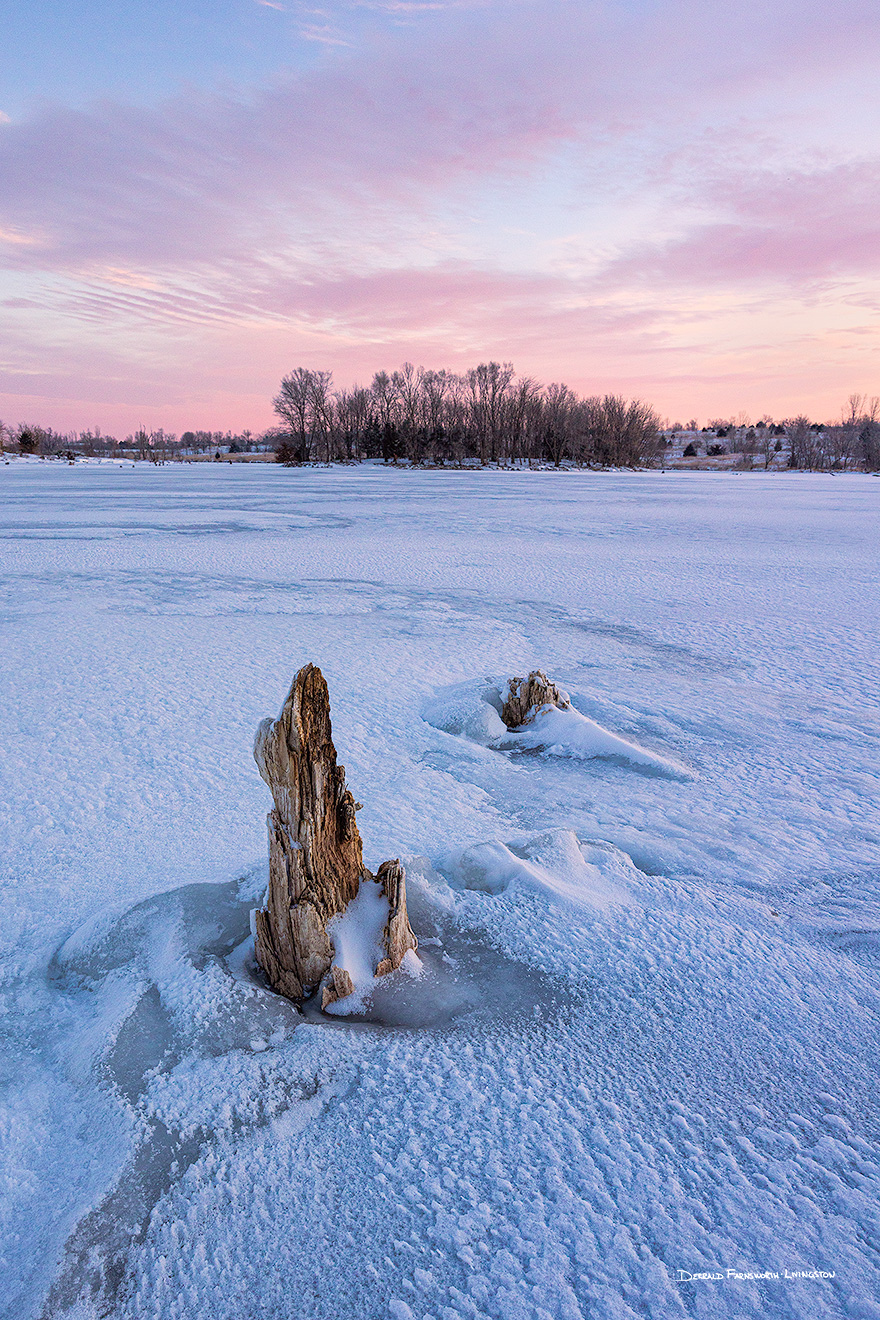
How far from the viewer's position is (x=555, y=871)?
112 inches

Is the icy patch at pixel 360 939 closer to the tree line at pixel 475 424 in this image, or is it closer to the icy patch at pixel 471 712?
the icy patch at pixel 471 712

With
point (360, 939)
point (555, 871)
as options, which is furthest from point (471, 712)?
point (360, 939)

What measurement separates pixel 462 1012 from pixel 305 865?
68 cm

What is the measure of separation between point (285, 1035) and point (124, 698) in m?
3.27

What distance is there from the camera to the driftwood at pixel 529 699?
14.6ft

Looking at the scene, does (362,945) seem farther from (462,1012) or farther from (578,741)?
(578,741)

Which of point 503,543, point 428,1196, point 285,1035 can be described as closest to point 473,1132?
point 428,1196

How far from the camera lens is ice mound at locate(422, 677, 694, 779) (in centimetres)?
401

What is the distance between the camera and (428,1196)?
63.6 inches

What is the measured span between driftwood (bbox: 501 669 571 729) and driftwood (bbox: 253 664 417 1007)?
222 cm

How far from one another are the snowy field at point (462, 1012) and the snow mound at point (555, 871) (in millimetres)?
16

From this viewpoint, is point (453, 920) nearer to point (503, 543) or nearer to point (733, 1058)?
point (733, 1058)

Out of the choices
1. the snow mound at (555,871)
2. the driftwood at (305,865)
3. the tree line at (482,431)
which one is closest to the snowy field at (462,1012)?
the snow mound at (555,871)

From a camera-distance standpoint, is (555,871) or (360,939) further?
(555,871)
